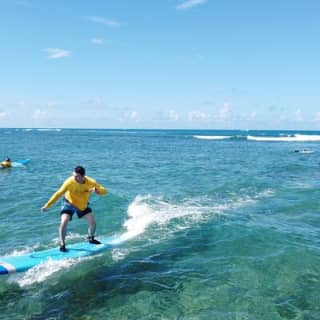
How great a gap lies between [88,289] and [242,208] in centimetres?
947

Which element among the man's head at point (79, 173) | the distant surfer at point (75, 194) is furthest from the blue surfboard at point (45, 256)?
the man's head at point (79, 173)

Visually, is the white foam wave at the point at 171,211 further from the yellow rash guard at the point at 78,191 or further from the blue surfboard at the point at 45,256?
the yellow rash guard at the point at 78,191

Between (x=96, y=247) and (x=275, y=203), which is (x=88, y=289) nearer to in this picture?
(x=96, y=247)

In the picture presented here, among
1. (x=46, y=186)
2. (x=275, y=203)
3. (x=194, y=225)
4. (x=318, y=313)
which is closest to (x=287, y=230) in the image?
(x=194, y=225)

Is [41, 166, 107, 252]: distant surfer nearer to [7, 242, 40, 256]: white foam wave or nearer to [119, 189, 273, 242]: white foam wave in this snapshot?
[7, 242, 40, 256]: white foam wave

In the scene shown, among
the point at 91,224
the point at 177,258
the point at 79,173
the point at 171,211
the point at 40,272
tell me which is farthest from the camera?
the point at 171,211

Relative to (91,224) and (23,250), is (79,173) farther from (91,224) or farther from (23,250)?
(23,250)

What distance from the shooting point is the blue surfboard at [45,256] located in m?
9.93

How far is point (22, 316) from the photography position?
8047mm

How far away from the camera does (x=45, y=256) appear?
10.6 meters

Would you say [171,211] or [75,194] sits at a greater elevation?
[75,194]

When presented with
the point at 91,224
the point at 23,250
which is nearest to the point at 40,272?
the point at 91,224

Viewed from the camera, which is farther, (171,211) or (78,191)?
(171,211)

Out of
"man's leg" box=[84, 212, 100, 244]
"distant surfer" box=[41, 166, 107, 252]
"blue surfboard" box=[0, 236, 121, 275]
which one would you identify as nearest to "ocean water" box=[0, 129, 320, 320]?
"blue surfboard" box=[0, 236, 121, 275]
